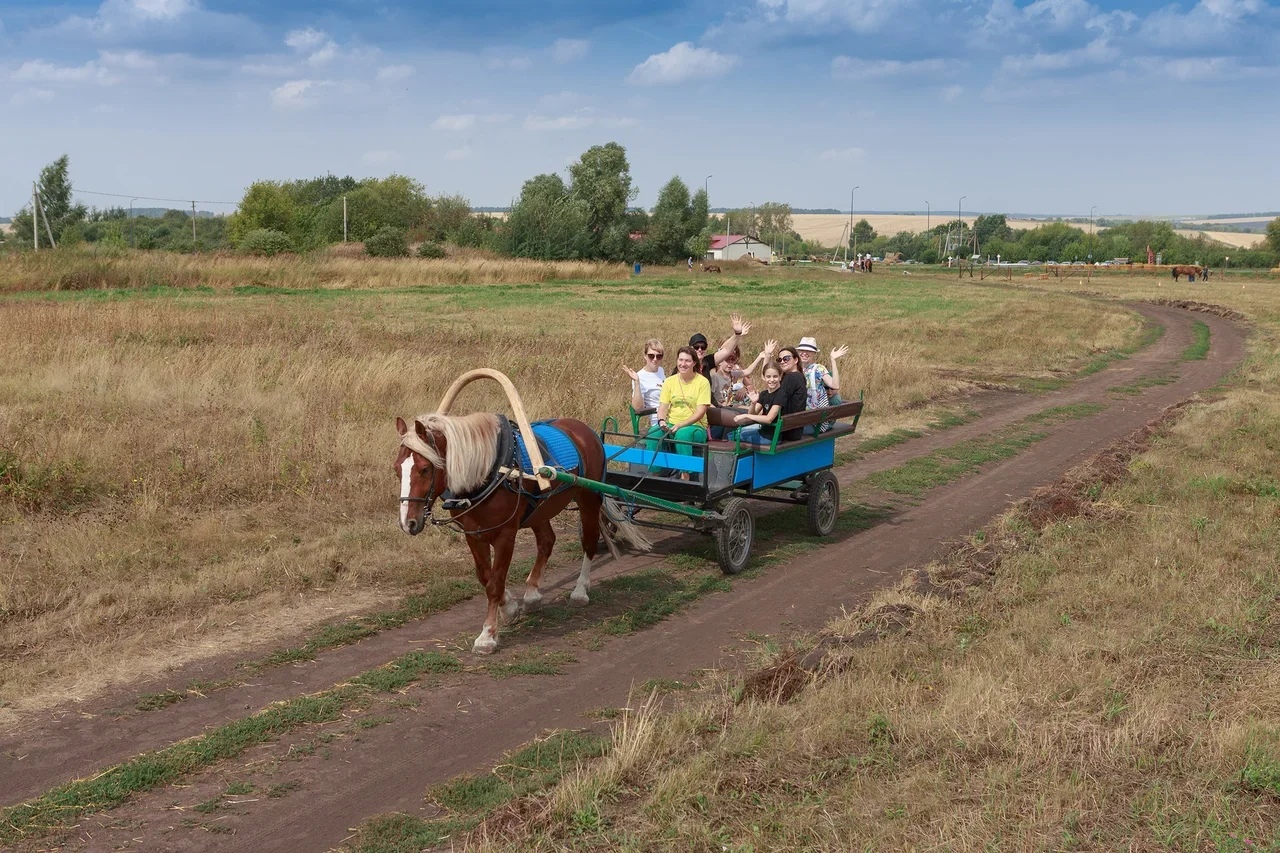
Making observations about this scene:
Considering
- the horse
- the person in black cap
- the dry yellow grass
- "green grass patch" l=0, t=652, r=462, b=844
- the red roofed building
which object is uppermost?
the red roofed building

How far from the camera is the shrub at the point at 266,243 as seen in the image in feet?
178

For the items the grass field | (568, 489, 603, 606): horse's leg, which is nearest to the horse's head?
the grass field

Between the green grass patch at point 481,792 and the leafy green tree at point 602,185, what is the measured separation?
A: 74105 mm

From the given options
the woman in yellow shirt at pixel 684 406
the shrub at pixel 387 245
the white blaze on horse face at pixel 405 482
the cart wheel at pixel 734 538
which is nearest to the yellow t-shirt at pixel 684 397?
the woman in yellow shirt at pixel 684 406

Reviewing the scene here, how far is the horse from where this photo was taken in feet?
22.1

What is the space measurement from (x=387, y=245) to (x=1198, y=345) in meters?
44.2

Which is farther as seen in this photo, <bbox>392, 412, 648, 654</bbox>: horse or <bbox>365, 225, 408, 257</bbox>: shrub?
<bbox>365, 225, 408, 257</bbox>: shrub

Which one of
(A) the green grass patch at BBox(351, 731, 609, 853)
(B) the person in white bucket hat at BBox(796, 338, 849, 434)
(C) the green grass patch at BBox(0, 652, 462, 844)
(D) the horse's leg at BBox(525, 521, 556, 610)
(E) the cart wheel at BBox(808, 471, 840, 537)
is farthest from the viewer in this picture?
(B) the person in white bucket hat at BBox(796, 338, 849, 434)

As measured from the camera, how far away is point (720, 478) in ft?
30.2

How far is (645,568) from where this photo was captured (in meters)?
9.26

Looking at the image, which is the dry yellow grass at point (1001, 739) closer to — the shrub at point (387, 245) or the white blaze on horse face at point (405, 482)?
the white blaze on horse face at point (405, 482)

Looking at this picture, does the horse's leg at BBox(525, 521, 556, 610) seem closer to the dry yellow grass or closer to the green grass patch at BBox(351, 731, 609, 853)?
the dry yellow grass

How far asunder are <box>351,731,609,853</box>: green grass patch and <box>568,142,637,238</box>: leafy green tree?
74.1 meters

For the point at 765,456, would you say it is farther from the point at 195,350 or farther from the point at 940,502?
the point at 195,350
